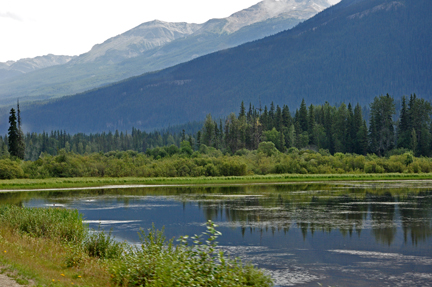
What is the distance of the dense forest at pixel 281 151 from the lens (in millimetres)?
105688

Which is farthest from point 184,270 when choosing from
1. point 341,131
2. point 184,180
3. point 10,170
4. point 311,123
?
point 311,123

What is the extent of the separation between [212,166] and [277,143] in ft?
152

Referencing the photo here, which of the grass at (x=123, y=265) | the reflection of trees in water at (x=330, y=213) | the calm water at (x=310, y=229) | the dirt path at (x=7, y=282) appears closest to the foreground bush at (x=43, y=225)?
the grass at (x=123, y=265)

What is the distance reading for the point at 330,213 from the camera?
145 ft

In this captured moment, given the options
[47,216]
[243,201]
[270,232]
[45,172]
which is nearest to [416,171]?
[243,201]

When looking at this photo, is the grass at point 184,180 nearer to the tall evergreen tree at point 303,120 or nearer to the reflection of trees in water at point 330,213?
the reflection of trees in water at point 330,213

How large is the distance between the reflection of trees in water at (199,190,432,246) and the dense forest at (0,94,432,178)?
49.7m

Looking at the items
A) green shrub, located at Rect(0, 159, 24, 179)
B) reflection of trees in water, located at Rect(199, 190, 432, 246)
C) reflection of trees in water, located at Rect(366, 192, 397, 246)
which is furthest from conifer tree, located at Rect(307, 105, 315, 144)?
reflection of trees in water, located at Rect(366, 192, 397, 246)

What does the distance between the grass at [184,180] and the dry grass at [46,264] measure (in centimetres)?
6009

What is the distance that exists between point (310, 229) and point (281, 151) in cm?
11157

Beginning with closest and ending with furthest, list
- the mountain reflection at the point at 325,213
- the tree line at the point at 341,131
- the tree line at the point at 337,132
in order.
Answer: the mountain reflection at the point at 325,213 → the tree line at the point at 337,132 → the tree line at the point at 341,131

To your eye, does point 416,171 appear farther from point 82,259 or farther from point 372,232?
point 82,259

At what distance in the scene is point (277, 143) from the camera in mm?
147750

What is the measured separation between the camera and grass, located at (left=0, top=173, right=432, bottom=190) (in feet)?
279
